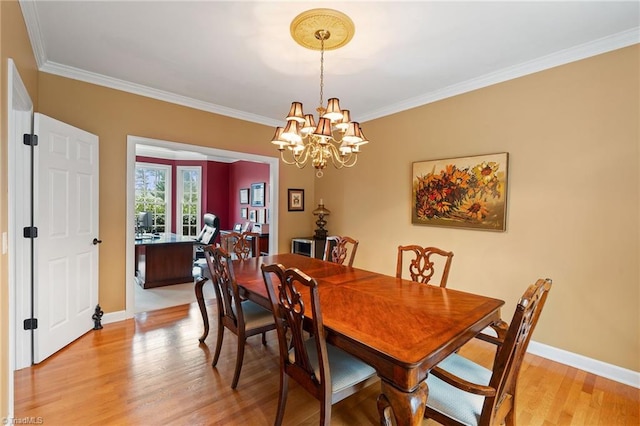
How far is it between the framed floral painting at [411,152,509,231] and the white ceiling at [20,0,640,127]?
81 cm

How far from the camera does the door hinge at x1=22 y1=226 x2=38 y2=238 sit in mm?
2371

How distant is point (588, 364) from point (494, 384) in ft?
6.69

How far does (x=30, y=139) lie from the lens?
2371mm

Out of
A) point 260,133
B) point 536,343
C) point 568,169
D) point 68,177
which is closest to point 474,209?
point 568,169

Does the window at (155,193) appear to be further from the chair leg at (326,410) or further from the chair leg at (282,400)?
the chair leg at (326,410)

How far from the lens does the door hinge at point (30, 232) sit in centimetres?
237

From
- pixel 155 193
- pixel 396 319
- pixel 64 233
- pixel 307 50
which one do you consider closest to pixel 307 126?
pixel 307 50

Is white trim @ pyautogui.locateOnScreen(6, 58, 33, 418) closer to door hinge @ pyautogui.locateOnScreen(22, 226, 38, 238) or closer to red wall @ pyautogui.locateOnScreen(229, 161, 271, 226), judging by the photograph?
door hinge @ pyautogui.locateOnScreen(22, 226, 38, 238)

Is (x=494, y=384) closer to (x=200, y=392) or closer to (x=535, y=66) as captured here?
(x=200, y=392)

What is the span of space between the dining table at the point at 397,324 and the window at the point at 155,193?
6.15m

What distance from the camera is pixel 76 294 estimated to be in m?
2.85

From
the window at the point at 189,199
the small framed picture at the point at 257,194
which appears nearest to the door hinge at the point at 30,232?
the small framed picture at the point at 257,194

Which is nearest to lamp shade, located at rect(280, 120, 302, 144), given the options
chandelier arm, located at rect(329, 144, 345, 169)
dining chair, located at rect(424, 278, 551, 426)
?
chandelier arm, located at rect(329, 144, 345, 169)

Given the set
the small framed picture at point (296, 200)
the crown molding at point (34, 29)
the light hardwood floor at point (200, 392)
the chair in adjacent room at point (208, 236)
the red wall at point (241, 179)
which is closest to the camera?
the light hardwood floor at point (200, 392)
